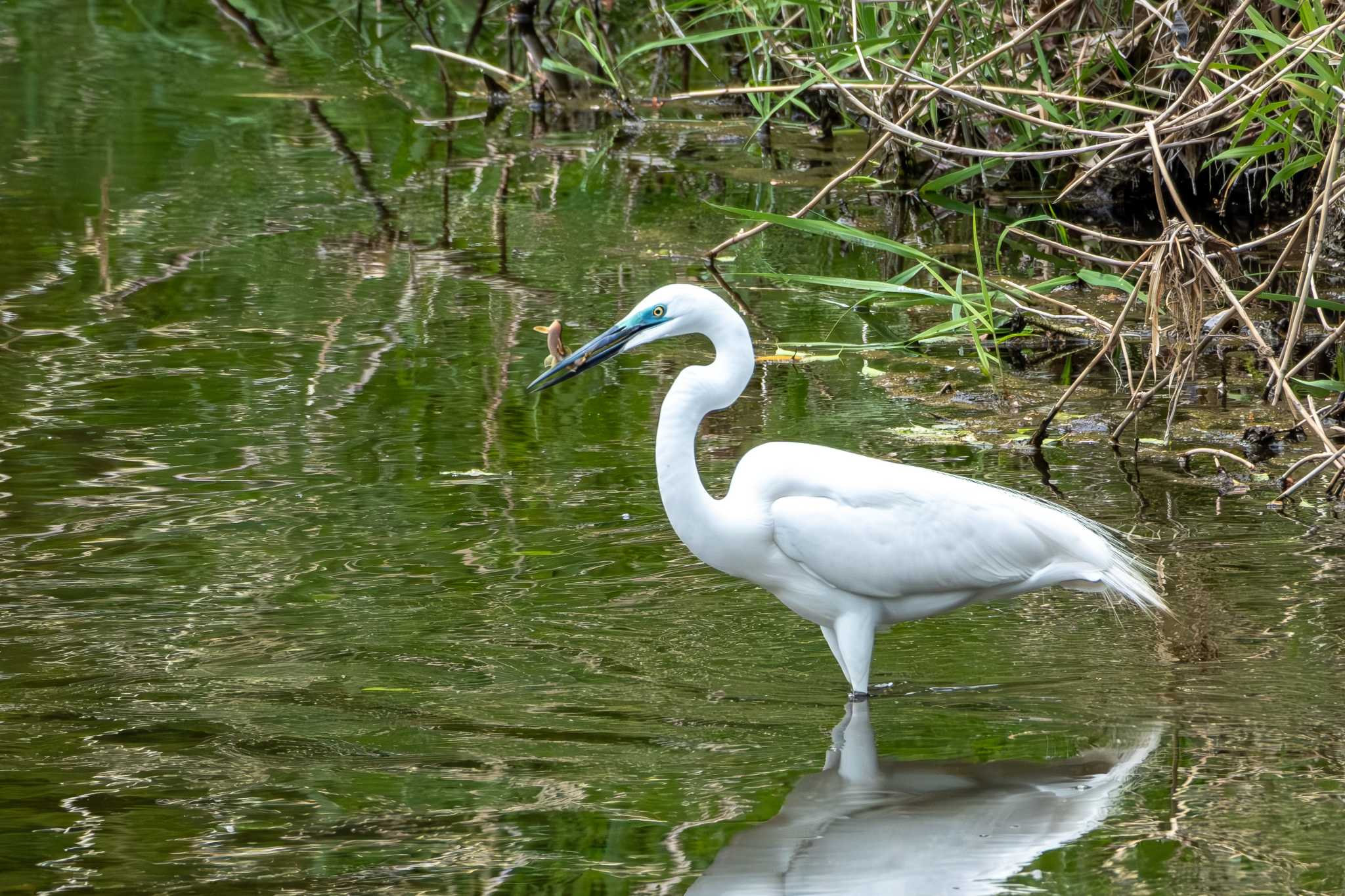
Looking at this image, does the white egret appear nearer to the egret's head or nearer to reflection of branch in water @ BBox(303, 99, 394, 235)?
the egret's head

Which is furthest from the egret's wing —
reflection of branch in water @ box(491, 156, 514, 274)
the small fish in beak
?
reflection of branch in water @ box(491, 156, 514, 274)

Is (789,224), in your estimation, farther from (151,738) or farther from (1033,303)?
(151,738)

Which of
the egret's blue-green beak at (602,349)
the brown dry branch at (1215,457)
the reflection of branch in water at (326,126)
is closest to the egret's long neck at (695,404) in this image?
the egret's blue-green beak at (602,349)

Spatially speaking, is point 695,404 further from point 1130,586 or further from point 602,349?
point 1130,586

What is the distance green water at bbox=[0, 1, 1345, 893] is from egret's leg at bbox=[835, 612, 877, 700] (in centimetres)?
11

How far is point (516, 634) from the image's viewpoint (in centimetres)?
458

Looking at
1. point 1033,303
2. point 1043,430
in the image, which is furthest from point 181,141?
point 1043,430

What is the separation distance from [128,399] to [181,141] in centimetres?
459

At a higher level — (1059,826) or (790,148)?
(790,148)

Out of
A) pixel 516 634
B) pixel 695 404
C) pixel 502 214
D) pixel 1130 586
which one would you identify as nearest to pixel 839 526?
pixel 695 404

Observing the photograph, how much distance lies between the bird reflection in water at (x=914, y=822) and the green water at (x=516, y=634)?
0.01m

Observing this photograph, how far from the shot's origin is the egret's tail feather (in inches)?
177

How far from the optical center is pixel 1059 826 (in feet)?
12.1

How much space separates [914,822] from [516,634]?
1.32 m
